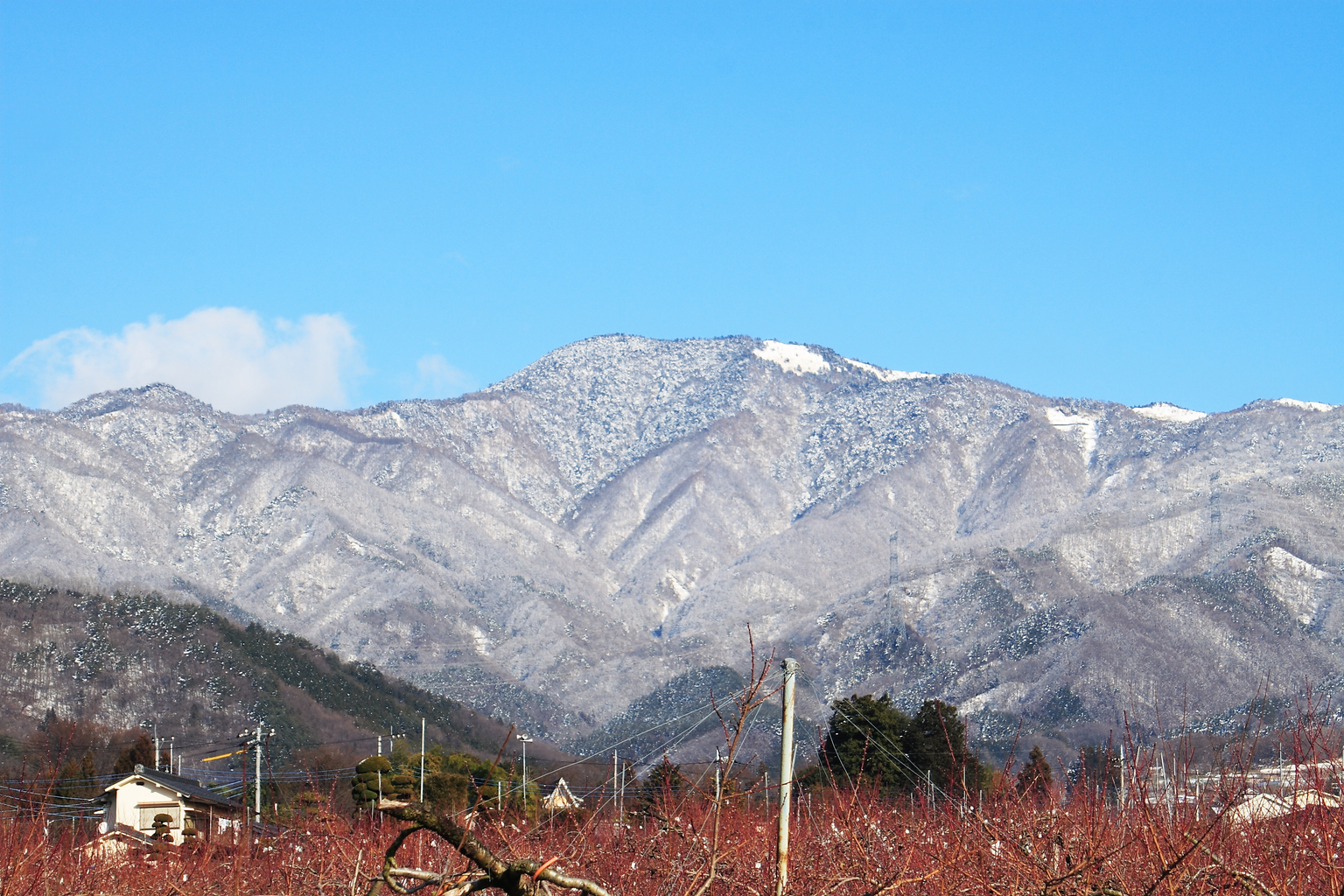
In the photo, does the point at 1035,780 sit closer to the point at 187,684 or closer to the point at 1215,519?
the point at 187,684

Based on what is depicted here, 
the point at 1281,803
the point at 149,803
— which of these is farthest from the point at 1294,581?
the point at 1281,803

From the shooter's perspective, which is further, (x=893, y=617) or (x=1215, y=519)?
(x=1215, y=519)

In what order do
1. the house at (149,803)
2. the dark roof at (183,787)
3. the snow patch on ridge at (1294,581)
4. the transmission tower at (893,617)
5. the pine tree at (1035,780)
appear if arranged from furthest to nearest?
the transmission tower at (893,617)
the snow patch on ridge at (1294,581)
the dark roof at (183,787)
the house at (149,803)
the pine tree at (1035,780)

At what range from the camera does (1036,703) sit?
4931 inches

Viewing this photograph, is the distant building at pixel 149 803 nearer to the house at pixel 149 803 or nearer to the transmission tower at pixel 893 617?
the house at pixel 149 803

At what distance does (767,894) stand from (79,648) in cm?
10333

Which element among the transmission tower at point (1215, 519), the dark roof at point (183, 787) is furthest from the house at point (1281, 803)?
the transmission tower at point (1215, 519)

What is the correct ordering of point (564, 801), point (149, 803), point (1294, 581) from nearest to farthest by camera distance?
point (564, 801) → point (149, 803) → point (1294, 581)

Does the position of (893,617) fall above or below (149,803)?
above

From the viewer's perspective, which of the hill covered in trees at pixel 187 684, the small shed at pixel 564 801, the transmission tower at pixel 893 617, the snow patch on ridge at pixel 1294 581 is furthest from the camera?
the transmission tower at pixel 893 617

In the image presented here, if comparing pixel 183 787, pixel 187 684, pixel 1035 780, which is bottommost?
pixel 1035 780

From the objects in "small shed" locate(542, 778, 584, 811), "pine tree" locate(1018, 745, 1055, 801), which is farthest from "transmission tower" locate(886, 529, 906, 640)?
"small shed" locate(542, 778, 584, 811)

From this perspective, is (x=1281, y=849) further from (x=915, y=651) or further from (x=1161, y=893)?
(x=915, y=651)

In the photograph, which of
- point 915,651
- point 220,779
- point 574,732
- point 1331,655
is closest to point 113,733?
point 220,779
